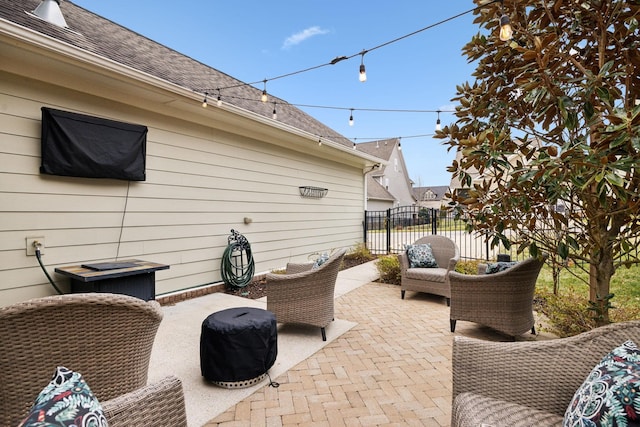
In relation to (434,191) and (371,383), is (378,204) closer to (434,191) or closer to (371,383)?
(371,383)

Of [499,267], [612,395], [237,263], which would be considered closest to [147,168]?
[237,263]

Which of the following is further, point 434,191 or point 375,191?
point 434,191

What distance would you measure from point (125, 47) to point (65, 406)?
5242 mm

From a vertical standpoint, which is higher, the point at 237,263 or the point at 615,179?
the point at 615,179

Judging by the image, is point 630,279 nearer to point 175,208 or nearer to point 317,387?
point 317,387

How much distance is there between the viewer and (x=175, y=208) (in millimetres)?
4590

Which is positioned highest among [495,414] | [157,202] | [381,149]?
[381,149]

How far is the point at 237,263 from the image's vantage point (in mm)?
5445

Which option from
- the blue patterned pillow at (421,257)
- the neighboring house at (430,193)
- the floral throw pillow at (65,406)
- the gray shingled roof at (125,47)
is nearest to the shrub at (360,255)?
the blue patterned pillow at (421,257)

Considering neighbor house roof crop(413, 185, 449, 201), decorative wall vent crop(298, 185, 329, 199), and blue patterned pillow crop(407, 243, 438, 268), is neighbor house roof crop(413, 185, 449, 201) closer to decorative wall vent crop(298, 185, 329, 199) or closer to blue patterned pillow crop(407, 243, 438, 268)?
decorative wall vent crop(298, 185, 329, 199)

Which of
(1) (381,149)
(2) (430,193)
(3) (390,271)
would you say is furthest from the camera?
(2) (430,193)

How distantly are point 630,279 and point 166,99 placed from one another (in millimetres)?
7908

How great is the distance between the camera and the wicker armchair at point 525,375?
131 cm

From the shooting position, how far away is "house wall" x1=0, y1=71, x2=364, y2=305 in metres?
3.22
